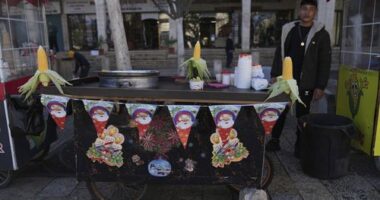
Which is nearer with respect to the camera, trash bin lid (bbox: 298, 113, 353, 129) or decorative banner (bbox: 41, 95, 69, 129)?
decorative banner (bbox: 41, 95, 69, 129)

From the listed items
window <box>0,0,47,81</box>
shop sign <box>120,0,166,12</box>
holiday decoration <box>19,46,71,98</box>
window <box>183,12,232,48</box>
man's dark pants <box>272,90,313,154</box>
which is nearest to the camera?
holiday decoration <box>19,46,71,98</box>

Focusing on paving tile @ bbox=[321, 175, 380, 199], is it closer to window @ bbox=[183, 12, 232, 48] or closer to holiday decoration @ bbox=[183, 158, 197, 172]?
holiday decoration @ bbox=[183, 158, 197, 172]

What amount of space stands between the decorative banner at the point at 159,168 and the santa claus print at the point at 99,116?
1.70ft

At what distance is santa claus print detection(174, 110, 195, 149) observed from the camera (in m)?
2.74

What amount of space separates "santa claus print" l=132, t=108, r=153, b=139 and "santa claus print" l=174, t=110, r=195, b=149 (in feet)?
0.70

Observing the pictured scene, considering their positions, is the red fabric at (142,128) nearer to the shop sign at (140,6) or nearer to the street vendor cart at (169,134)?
the street vendor cart at (169,134)

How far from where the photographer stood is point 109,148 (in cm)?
295

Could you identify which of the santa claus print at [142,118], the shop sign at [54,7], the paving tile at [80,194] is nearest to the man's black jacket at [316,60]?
the santa claus print at [142,118]

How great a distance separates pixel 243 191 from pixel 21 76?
276 centimetres

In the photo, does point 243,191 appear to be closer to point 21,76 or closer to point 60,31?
point 21,76

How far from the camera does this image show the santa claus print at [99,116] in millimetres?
2791

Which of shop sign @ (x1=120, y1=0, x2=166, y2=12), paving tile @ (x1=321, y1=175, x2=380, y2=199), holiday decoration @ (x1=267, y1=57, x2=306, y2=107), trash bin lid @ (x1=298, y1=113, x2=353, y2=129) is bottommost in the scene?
paving tile @ (x1=321, y1=175, x2=380, y2=199)

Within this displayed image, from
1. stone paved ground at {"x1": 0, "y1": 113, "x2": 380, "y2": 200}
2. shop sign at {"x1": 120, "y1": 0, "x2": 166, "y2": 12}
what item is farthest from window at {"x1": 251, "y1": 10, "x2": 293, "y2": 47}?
stone paved ground at {"x1": 0, "y1": 113, "x2": 380, "y2": 200}

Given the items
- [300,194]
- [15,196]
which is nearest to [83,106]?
[15,196]
